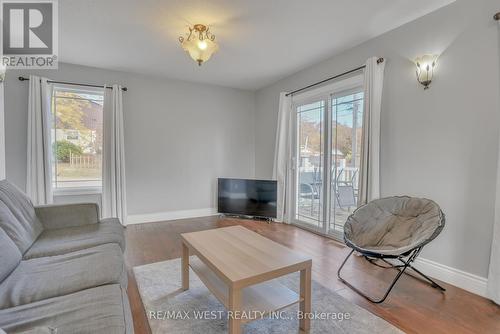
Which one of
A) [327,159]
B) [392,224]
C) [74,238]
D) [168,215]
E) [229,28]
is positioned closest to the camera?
[74,238]

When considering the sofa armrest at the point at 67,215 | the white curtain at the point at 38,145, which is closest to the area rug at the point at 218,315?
the sofa armrest at the point at 67,215

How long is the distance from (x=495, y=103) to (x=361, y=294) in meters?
1.87

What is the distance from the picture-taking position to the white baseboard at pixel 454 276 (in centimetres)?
204

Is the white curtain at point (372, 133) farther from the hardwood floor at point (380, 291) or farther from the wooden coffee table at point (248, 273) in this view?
the wooden coffee table at point (248, 273)

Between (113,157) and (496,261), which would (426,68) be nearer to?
(496,261)

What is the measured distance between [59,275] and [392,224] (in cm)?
259

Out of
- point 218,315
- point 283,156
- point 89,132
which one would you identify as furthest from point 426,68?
point 89,132

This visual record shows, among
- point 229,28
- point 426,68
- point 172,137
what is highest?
point 229,28

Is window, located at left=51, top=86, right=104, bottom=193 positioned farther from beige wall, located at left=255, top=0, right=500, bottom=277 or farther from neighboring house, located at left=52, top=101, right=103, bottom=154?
beige wall, located at left=255, top=0, right=500, bottom=277

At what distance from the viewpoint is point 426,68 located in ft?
7.73

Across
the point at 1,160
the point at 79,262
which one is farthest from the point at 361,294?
the point at 1,160

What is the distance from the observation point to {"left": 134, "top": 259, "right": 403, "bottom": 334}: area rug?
1.61 m

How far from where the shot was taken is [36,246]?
183 cm

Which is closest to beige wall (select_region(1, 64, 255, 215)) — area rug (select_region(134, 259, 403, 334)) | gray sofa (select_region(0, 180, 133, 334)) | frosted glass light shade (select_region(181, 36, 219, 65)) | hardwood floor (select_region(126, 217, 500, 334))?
hardwood floor (select_region(126, 217, 500, 334))
